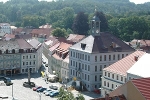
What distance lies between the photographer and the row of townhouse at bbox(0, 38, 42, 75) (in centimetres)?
9769

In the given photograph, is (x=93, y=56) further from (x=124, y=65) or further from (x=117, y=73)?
(x=124, y=65)

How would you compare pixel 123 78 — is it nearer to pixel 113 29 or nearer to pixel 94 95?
pixel 94 95

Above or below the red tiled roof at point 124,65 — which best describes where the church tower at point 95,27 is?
above

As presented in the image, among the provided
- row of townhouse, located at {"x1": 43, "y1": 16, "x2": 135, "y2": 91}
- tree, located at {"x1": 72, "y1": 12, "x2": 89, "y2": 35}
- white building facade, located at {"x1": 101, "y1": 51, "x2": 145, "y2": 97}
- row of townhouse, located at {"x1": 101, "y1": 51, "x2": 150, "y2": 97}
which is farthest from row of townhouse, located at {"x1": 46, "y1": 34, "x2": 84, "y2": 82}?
tree, located at {"x1": 72, "y1": 12, "x2": 89, "y2": 35}

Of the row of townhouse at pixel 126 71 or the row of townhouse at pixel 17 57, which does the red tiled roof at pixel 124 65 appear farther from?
the row of townhouse at pixel 17 57

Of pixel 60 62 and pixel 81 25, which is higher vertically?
pixel 81 25

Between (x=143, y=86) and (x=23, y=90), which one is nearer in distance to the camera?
(x=143, y=86)

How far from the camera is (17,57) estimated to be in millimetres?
99250

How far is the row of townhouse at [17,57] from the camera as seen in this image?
9769cm

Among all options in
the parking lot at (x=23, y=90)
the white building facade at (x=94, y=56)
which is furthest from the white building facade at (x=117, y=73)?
the parking lot at (x=23, y=90)

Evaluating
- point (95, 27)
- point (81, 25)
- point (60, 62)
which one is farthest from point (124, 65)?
point (81, 25)

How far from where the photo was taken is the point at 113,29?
589 ft

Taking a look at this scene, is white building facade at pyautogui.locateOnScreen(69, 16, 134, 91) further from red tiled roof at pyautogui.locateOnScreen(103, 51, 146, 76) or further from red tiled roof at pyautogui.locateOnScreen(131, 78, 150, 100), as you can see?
red tiled roof at pyautogui.locateOnScreen(131, 78, 150, 100)

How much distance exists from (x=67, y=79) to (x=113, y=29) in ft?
308
